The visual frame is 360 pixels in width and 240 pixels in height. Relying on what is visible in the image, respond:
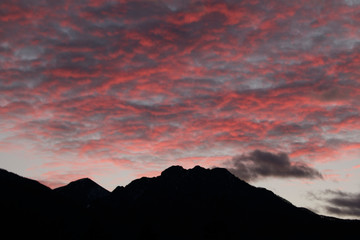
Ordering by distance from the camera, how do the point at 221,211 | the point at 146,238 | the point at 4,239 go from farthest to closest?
1. the point at 4,239
2. the point at 146,238
3. the point at 221,211

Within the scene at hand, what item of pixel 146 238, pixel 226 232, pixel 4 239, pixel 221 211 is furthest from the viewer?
pixel 4 239

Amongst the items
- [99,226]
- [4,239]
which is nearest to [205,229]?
[99,226]

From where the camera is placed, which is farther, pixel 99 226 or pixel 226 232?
pixel 99 226

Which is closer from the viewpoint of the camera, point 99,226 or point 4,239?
point 99,226

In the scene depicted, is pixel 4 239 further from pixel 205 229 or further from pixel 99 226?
pixel 205 229

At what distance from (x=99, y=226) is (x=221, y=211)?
21.9 m

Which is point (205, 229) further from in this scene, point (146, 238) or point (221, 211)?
point (146, 238)

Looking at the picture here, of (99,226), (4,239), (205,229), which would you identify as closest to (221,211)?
(205,229)

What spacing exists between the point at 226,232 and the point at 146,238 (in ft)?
43.0

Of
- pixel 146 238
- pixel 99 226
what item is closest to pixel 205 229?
pixel 146 238

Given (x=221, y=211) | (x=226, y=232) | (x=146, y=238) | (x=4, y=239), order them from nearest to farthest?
(x=221, y=211), (x=226, y=232), (x=146, y=238), (x=4, y=239)

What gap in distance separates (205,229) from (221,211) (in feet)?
13.7

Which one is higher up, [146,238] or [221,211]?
[221,211]

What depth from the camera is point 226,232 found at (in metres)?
52.8
